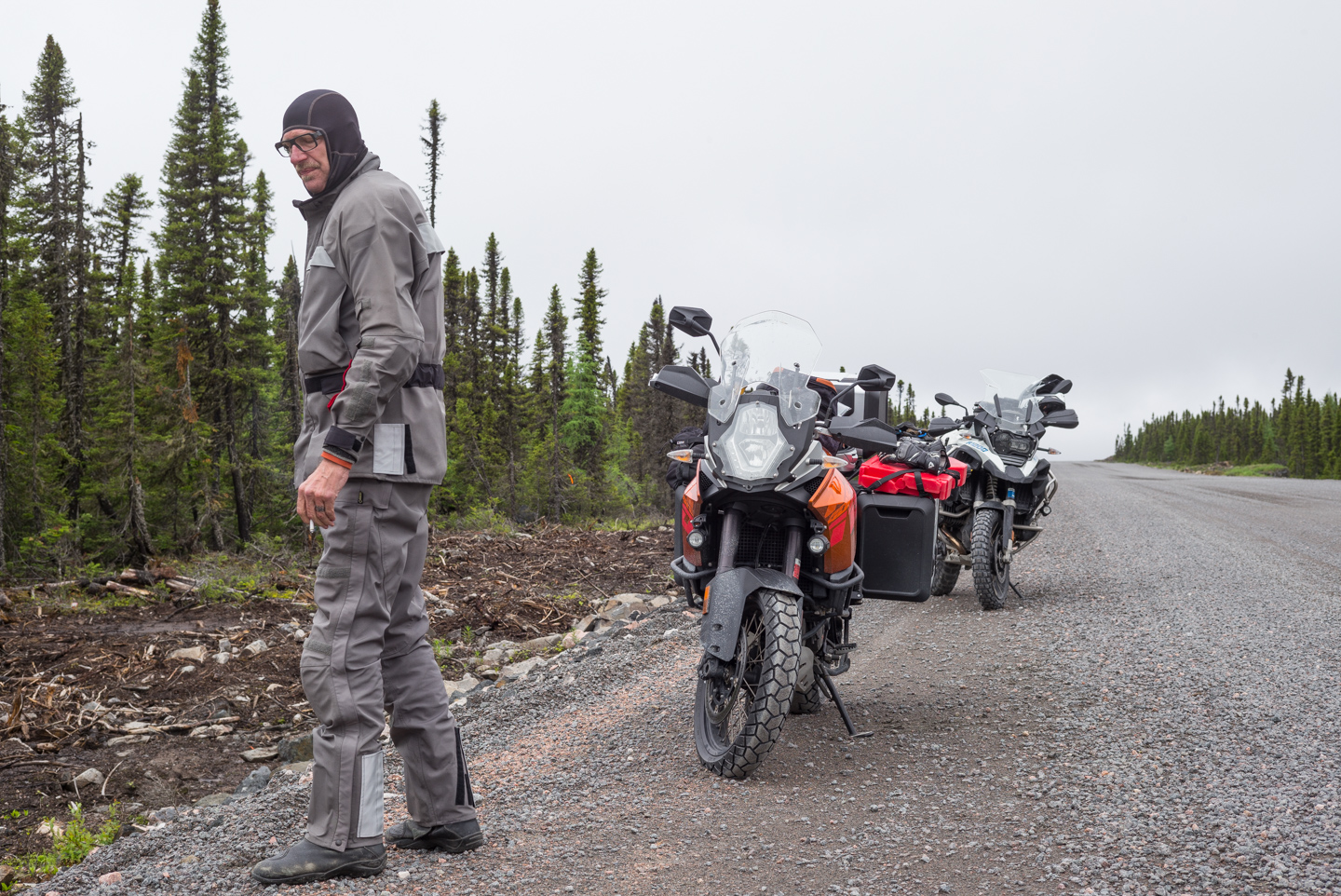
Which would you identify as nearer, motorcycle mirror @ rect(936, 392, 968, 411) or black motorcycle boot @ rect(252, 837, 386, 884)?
black motorcycle boot @ rect(252, 837, 386, 884)

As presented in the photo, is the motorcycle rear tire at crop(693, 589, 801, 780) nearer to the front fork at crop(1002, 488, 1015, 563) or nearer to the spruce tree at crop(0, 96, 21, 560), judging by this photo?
the front fork at crop(1002, 488, 1015, 563)

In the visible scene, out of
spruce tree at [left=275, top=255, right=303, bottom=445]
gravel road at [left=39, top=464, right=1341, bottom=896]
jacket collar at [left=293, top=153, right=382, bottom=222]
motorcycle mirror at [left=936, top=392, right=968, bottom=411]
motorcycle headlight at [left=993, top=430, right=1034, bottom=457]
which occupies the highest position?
spruce tree at [left=275, top=255, right=303, bottom=445]

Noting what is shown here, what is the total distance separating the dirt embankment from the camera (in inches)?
194

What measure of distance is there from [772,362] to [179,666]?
18.5 ft

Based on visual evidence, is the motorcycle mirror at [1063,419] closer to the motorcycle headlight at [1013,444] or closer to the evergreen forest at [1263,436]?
the motorcycle headlight at [1013,444]

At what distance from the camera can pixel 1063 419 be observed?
26.8ft

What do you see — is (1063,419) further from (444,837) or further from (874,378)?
(444,837)

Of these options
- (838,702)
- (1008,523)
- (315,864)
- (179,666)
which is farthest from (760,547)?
(179,666)

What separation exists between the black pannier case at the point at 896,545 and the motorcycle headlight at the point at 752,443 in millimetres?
761

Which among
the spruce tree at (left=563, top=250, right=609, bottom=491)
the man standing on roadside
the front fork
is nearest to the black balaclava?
the man standing on roadside

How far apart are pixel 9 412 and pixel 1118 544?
28.5 meters

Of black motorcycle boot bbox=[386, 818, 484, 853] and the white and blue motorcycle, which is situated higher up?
the white and blue motorcycle

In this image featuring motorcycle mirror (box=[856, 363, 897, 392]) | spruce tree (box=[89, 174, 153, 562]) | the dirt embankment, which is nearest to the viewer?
motorcycle mirror (box=[856, 363, 897, 392])

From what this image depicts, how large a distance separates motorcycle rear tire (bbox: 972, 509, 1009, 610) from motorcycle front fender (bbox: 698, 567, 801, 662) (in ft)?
13.6
